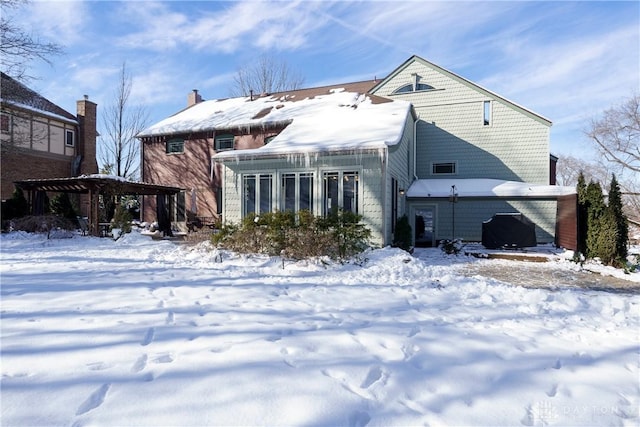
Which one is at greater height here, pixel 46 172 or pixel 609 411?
pixel 46 172

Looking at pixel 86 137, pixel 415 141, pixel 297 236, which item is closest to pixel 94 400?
pixel 297 236

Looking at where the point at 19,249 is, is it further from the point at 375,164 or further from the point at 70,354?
the point at 375,164

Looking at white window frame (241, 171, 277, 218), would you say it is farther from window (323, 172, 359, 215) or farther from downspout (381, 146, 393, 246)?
downspout (381, 146, 393, 246)

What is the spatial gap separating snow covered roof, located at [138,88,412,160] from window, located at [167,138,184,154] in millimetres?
533

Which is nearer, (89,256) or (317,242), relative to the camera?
(317,242)

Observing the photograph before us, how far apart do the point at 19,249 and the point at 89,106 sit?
1647cm

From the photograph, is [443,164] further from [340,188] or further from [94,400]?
[94,400]

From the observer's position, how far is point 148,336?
316cm

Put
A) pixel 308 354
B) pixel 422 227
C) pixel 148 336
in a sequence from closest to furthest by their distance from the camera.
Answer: pixel 308 354 → pixel 148 336 → pixel 422 227

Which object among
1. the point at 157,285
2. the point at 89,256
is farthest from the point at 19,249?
the point at 157,285

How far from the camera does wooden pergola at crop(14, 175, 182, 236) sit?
12.8 meters

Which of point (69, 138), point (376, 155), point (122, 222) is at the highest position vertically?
point (69, 138)

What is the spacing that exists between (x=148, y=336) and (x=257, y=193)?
7.62 meters

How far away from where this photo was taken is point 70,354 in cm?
275
